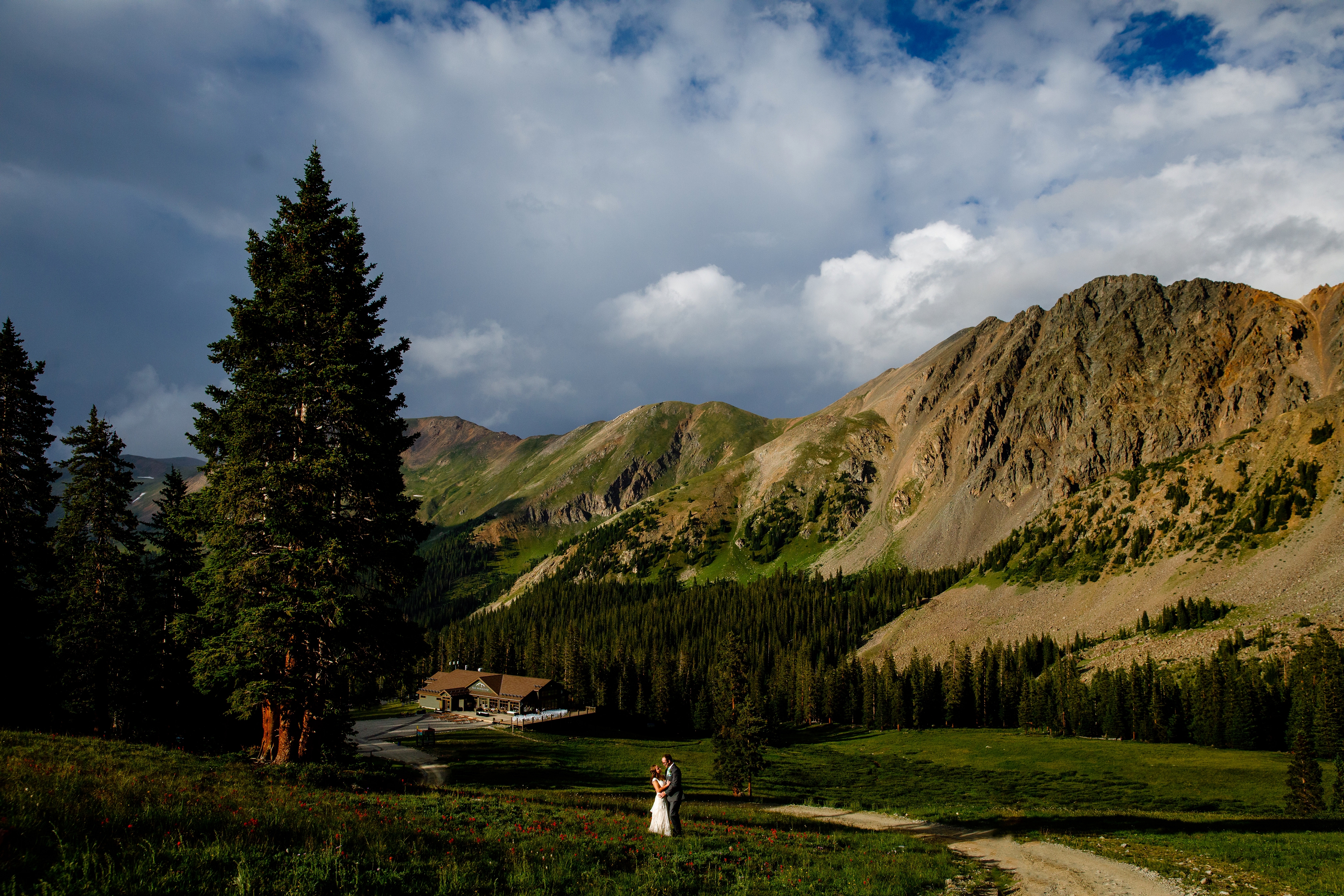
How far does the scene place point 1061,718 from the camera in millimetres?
96000

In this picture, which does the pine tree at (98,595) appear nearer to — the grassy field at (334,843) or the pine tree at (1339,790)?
the grassy field at (334,843)

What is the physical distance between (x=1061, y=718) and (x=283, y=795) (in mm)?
112888

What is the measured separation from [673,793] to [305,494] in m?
15.3

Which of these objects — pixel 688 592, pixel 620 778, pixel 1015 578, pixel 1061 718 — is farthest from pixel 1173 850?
pixel 688 592

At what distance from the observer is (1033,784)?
63.2 meters

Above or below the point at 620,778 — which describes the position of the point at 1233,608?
above

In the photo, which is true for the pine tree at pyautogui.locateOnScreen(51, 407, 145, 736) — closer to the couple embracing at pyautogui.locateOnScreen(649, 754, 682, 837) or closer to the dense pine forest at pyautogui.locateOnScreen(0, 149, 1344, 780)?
the dense pine forest at pyautogui.locateOnScreen(0, 149, 1344, 780)

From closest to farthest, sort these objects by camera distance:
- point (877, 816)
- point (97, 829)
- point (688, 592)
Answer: point (97, 829) → point (877, 816) → point (688, 592)

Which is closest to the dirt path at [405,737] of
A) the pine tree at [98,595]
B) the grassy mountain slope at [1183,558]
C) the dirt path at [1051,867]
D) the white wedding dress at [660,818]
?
the pine tree at [98,595]

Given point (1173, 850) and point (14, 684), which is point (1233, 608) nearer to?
point (1173, 850)

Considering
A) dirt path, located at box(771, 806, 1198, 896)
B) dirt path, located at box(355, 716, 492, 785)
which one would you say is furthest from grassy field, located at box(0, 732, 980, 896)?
dirt path, located at box(355, 716, 492, 785)

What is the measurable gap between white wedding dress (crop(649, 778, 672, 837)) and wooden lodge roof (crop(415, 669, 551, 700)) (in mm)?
100273

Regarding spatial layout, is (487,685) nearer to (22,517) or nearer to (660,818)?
(22,517)

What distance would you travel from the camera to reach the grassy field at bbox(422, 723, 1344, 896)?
22.2 m
